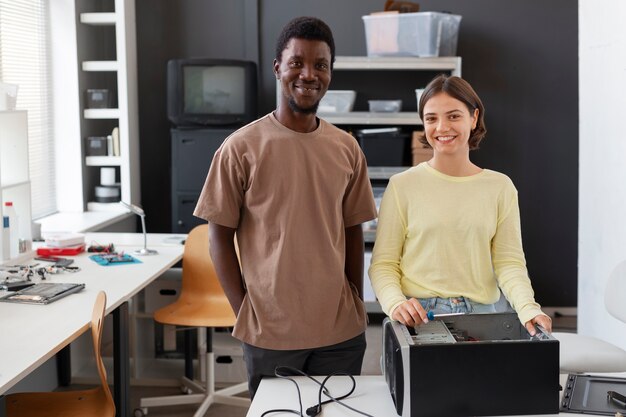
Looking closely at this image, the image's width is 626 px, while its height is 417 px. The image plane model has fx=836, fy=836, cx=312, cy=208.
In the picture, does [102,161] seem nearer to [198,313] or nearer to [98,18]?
[98,18]

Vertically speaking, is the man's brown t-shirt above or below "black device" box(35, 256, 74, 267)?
above

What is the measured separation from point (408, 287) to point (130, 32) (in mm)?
4168

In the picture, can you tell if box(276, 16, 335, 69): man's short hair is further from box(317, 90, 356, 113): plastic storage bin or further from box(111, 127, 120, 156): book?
box(111, 127, 120, 156): book

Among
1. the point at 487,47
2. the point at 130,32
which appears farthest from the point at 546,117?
the point at 130,32

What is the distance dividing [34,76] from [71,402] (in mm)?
2904

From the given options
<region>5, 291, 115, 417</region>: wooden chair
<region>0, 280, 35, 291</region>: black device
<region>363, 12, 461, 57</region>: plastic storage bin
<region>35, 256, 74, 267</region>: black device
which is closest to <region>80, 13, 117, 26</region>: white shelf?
<region>363, 12, 461, 57</region>: plastic storage bin

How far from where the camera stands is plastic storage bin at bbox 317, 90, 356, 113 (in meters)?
5.66

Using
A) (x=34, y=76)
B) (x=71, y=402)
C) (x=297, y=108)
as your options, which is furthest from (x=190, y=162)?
Answer: (x=297, y=108)

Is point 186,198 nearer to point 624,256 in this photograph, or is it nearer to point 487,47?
point 487,47

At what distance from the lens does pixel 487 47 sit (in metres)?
5.91

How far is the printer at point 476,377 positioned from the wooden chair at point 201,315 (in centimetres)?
209

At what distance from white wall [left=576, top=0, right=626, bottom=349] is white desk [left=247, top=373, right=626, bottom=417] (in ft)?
6.47

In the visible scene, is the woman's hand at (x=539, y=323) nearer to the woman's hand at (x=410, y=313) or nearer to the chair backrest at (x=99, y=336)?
the woman's hand at (x=410, y=313)

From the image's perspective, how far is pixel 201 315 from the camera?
3.99m
